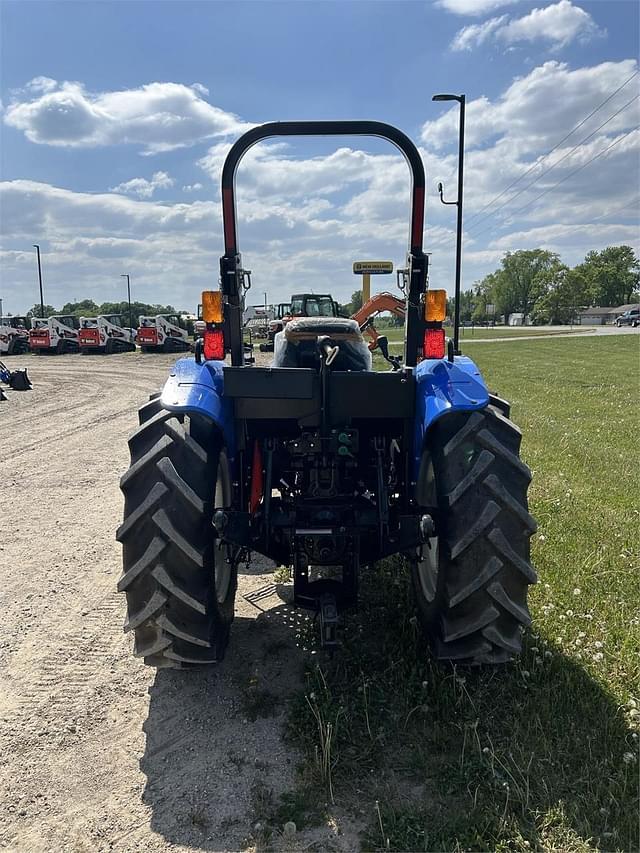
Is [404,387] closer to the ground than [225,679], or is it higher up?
higher up

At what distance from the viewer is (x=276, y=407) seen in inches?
125

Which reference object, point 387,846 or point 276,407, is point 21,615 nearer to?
point 276,407

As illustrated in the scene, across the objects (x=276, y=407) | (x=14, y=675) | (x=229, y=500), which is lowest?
(x=14, y=675)

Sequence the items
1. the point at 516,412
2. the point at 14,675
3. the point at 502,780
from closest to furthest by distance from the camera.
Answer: the point at 502,780
the point at 14,675
the point at 516,412

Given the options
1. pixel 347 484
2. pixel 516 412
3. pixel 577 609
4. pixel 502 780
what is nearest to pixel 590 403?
pixel 516 412

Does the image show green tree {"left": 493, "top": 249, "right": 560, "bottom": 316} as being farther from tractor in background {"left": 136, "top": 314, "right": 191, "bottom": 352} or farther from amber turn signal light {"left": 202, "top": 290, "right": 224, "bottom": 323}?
amber turn signal light {"left": 202, "top": 290, "right": 224, "bottom": 323}

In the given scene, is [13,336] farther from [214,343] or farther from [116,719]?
[116,719]

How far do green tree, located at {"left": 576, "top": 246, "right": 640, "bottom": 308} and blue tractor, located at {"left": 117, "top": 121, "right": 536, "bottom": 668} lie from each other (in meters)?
111

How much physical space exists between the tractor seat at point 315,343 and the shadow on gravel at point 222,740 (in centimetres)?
164

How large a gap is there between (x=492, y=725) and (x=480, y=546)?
0.83m

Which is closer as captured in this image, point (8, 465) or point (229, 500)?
point (229, 500)

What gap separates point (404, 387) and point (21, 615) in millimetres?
2975

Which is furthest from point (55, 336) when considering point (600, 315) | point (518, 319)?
point (518, 319)

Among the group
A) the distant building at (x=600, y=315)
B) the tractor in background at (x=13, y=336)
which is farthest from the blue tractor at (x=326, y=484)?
the distant building at (x=600, y=315)
